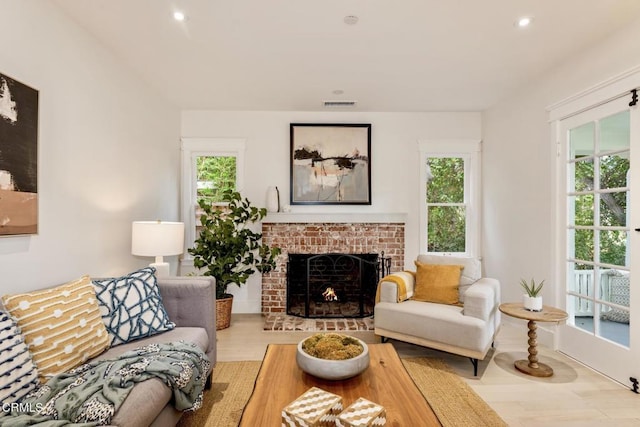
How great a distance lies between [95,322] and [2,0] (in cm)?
183

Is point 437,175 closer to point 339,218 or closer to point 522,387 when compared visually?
point 339,218

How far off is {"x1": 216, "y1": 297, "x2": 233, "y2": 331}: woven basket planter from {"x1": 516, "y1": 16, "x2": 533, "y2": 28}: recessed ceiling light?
142 inches

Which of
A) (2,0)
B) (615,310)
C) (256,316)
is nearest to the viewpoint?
(2,0)

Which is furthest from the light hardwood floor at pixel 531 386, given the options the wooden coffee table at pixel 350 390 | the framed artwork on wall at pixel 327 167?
the framed artwork on wall at pixel 327 167

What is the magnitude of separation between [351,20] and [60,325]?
252 cm

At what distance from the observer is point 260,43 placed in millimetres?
2666

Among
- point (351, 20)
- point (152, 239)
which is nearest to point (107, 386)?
point (152, 239)

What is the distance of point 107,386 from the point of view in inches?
56.9

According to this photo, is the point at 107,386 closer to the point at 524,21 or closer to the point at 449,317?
the point at 449,317

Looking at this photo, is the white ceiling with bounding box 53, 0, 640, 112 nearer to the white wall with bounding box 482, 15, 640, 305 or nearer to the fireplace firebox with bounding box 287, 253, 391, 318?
the white wall with bounding box 482, 15, 640, 305

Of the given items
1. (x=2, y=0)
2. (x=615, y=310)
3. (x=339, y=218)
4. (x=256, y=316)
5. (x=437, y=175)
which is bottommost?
(x=256, y=316)

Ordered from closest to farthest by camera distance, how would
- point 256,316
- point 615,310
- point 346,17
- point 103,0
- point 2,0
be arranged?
point 2,0 < point 103,0 < point 346,17 < point 615,310 < point 256,316

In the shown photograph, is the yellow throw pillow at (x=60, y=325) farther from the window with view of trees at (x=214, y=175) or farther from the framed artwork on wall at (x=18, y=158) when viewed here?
the window with view of trees at (x=214, y=175)

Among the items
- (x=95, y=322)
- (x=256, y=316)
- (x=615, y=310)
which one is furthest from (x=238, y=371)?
(x=615, y=310)
